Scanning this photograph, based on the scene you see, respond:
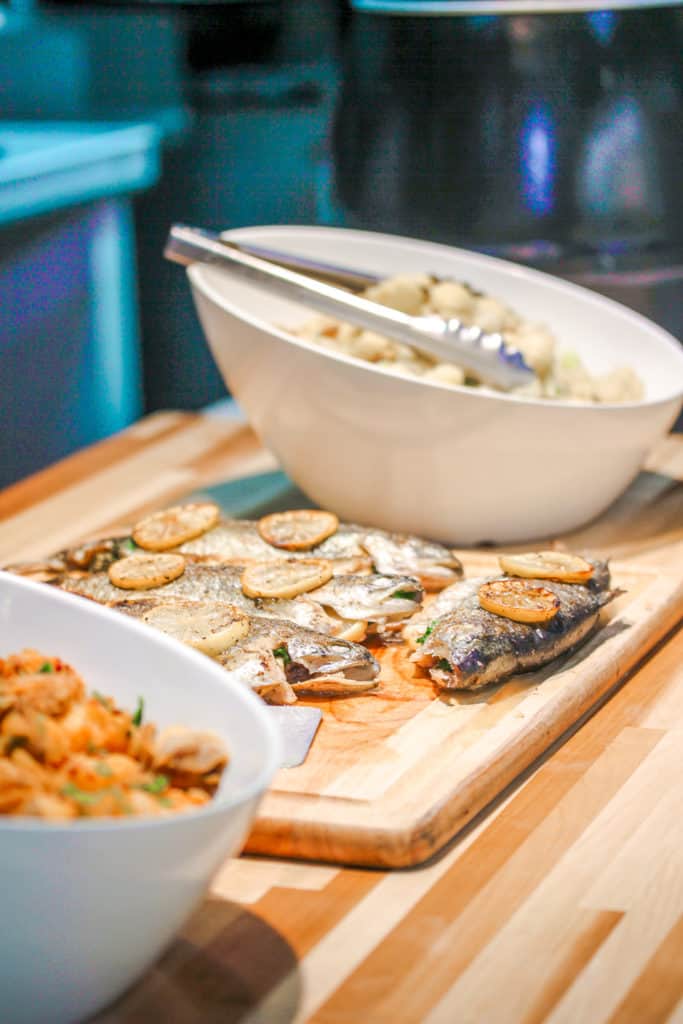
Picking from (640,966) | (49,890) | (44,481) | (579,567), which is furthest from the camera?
(44,481)

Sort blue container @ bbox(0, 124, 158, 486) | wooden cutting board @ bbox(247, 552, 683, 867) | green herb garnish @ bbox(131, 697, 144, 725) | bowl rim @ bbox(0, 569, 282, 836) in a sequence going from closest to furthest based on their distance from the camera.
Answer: bowl rim @ bbox(0, 569, 282, 836) < green herb garnish @ bbox(131, 697, 144, 725) < wooden cutting board @ bbox(247, 552, 683, 867) < blue container @ bbox(0, 124, 158, 486)

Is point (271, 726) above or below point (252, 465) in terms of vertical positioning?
above

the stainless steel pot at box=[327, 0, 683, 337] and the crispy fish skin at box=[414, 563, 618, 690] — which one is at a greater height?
the stainless steel pot at box=[327, 0, 683, 337]

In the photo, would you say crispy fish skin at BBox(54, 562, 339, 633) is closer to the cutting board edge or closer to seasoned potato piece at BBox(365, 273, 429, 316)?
the cutting board edge

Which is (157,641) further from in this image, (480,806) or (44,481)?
(44,481)

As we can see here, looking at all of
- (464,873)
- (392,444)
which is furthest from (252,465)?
(464,873)

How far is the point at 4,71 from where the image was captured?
99.5 inches

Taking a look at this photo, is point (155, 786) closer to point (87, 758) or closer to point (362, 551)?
point (87, 758)

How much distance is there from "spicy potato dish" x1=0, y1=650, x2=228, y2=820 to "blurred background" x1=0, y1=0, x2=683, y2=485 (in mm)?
1344

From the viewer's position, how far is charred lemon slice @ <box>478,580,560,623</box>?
129 centimetres

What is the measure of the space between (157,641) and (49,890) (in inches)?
9.1

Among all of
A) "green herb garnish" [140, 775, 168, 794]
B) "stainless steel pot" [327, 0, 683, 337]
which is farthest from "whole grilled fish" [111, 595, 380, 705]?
"stainless steel pot" [327, 0, 683, 337]

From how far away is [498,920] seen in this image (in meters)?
0.94

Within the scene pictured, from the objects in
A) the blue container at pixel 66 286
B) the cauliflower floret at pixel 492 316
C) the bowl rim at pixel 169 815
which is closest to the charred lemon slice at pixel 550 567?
the cauliflower floret at pixel 492 316
